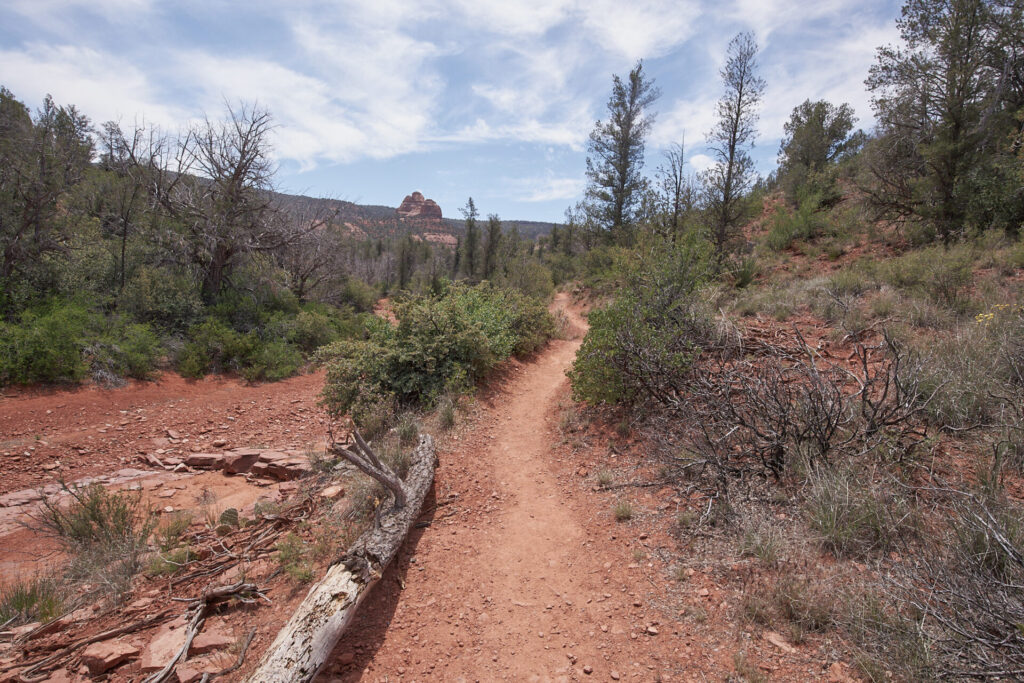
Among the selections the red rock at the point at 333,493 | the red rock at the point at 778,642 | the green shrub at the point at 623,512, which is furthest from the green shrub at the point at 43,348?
the red rock at the point at 778,642

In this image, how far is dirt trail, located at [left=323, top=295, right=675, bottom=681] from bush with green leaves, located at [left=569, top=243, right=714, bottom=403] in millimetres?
1498

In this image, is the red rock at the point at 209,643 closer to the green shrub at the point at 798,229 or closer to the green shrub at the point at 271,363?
the green shrub at the point at 271,363

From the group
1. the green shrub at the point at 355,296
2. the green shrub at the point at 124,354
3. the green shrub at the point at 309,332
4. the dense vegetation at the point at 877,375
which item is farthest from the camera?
the green shrub at the point at 355,296

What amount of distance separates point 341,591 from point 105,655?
162 centimetres

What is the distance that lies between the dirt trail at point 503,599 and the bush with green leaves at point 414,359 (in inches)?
89.5

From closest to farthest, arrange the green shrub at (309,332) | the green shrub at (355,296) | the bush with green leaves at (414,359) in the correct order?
the bush with green leaves at (414,359) → the green shrub at (309,332) → the green shrub at (355,296)

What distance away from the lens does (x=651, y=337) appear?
5.53m

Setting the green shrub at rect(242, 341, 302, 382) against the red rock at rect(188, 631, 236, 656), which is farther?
the green shrub at rect(242, 341, 302, 382)

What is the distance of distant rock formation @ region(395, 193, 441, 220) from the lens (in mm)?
101250

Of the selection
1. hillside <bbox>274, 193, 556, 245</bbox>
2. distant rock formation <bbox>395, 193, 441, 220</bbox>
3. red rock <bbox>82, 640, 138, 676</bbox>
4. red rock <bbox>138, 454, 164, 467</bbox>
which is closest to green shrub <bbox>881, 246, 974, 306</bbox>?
red rock <bbox>82, 640, 138, 676</bbox>

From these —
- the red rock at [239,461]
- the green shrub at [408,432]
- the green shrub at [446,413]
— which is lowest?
the red rock at [239,461]

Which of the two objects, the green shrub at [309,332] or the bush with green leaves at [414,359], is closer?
the bush with green leaves at [414,359]

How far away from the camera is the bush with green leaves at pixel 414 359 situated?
708cm

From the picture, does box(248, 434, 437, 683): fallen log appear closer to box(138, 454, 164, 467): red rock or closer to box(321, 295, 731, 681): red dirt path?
box(321, 295, 731, 681): red dirt path
